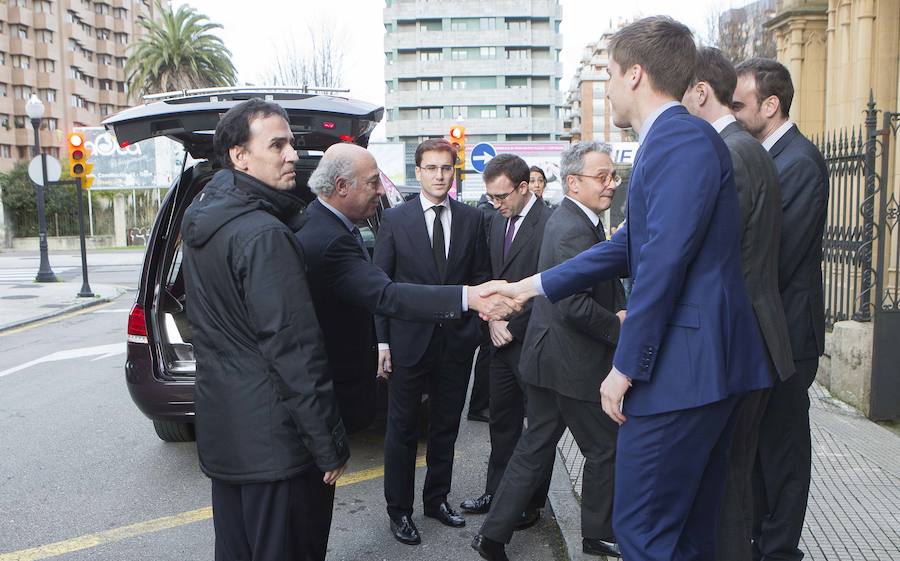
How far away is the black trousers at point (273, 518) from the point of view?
279 centimetres

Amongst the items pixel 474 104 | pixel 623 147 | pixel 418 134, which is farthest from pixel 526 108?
pixel 623 147

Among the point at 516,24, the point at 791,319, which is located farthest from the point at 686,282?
the point at 516,24

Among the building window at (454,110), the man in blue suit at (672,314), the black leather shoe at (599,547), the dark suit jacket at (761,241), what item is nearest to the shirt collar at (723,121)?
the dark suit jacket at (761,241)

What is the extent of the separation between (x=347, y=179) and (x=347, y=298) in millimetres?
521

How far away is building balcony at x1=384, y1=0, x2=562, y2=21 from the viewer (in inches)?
3546

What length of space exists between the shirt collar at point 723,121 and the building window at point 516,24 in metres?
92.7

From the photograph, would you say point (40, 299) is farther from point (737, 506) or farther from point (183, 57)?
point (183, 57)

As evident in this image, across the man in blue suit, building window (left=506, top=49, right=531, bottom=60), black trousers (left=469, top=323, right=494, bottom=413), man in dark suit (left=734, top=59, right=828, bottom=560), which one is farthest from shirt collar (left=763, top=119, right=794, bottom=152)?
building window (left=506, top=49, right=531, bottom=60)

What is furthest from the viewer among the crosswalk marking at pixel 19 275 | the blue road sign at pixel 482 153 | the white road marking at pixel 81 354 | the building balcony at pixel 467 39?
the building balcony at pixel 467 39

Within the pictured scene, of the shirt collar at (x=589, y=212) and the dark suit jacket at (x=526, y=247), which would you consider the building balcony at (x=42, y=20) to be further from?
the shirt collar at (x=589, y=212)

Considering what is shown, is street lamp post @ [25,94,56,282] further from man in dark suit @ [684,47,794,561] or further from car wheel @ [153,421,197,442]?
man in dark suit @ [684,47,794,561]

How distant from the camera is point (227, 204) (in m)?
2.73

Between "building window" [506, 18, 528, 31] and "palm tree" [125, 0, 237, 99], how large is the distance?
55.6m

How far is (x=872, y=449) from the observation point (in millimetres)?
5316
